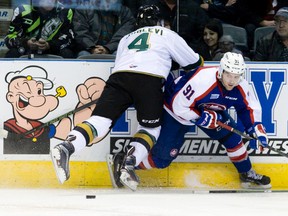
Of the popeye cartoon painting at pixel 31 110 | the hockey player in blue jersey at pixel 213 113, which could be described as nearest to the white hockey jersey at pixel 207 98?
the hockey player in blue jersey at pixel 213 113

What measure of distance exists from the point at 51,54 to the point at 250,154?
5.10 feet

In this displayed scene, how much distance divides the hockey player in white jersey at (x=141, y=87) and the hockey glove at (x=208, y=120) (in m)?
0.28

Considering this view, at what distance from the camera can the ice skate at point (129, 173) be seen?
20.4ft

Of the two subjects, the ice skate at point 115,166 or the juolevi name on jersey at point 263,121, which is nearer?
the ice skate at point 115,166

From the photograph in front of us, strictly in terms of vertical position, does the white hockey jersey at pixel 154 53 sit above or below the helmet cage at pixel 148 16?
below

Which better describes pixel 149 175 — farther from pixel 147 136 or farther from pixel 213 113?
pixel 213 113

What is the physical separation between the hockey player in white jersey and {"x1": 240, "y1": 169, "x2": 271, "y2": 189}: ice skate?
714 mm

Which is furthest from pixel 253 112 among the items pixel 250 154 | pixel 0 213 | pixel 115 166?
pixel 0 213

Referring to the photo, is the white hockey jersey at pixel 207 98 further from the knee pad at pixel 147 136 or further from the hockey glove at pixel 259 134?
the knee pad at pixel 147 136

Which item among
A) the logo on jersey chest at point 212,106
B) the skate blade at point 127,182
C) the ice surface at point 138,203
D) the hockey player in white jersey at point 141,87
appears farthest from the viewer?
the logo on jersey chest at point 212,106

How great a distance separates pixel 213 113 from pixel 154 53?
0.56 meters

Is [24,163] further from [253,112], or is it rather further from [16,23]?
[253,112]

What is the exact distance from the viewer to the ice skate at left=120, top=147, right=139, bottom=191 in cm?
621

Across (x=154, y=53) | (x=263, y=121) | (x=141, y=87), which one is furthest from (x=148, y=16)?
(x=263, y=121)
